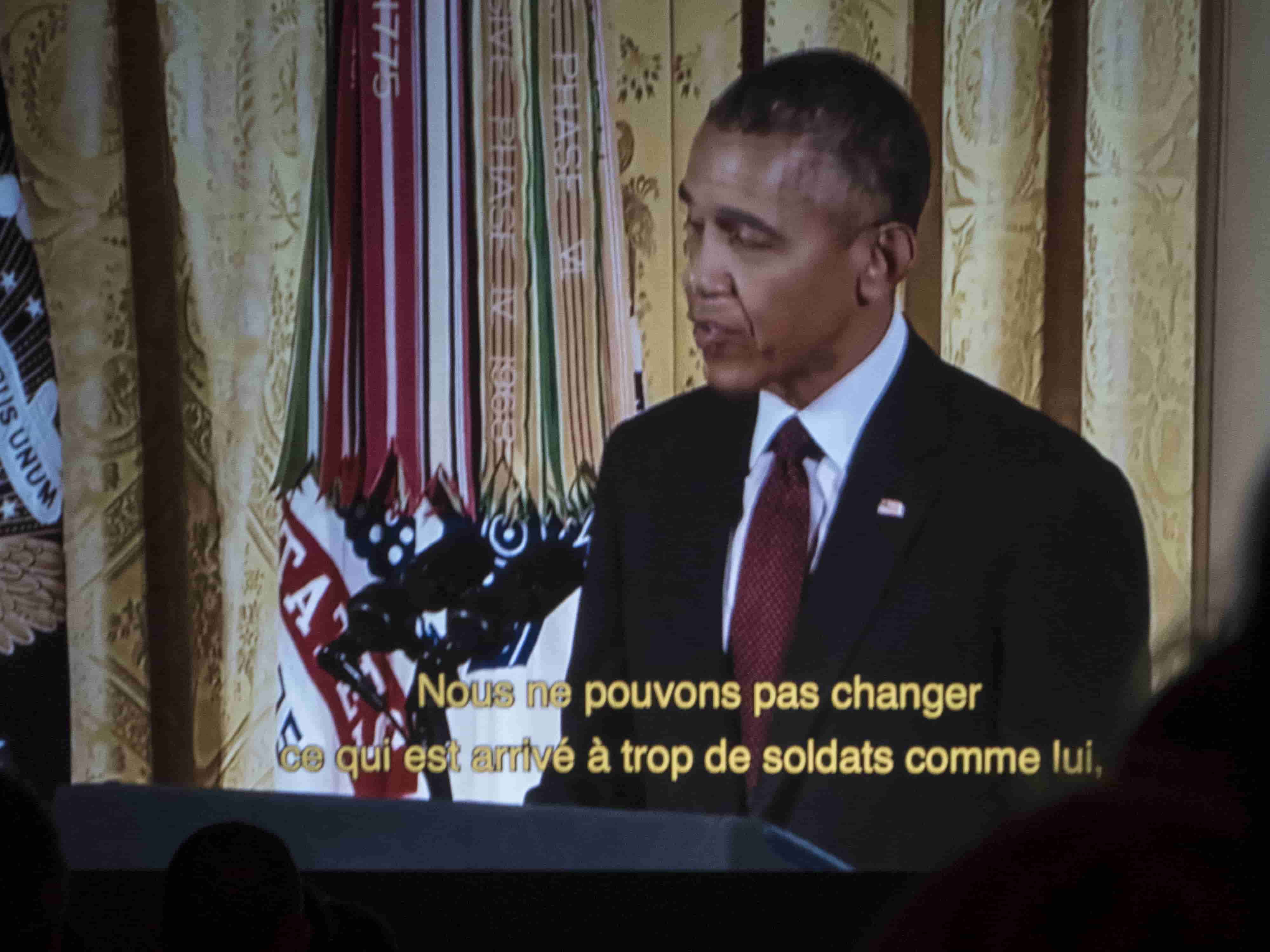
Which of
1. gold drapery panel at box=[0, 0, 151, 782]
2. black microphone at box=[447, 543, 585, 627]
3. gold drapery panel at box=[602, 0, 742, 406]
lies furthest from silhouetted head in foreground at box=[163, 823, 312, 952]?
gold drapery panel at box=[0, 0, 151, 782]

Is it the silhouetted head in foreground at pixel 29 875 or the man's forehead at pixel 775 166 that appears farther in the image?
the man's forehead at pixel 775 166

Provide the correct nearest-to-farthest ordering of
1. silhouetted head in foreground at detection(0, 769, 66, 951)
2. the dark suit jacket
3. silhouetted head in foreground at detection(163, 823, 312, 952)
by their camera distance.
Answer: silhouetted head in foreground at detection(0, 769, 66, 951) < silhouetted head in foreground at detection(163, 823, 312, 952) < the dark suit jacket

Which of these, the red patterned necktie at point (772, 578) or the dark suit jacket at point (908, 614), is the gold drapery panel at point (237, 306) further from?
the red patterned necktie at point (772, 578)

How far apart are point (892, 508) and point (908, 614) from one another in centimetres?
17

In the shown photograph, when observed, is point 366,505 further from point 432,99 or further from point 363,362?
point 432,99

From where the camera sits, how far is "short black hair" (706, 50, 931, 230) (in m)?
1.80

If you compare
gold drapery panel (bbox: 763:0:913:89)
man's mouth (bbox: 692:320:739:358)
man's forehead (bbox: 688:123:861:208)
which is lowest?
man's mouth (bbox: 692:320:739:358)

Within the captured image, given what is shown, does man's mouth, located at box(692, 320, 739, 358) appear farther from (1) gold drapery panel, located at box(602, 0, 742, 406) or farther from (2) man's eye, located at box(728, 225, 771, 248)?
(2) man's eye, located at box(728, 225, 771, 248)

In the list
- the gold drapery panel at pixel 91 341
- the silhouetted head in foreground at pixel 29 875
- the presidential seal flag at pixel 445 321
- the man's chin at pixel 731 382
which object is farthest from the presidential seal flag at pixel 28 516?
the silhouetted head in foreground at pixel 29 875

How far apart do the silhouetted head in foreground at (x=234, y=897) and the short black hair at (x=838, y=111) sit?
1512 mm

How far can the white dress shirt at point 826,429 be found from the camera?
1.83m

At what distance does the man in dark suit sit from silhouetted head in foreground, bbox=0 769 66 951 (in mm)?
1439

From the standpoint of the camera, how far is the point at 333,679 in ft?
5.98

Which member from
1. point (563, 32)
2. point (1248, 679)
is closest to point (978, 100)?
point (563, 32)
